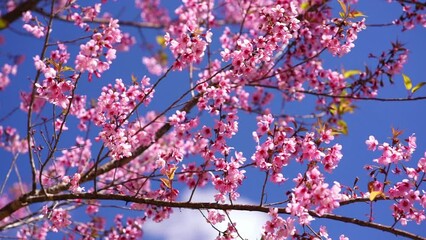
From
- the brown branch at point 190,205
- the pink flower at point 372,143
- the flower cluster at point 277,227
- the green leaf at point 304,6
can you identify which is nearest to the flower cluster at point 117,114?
the brown branch at point 190,205

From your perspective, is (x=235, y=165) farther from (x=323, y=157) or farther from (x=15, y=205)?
(x=15, y=205)

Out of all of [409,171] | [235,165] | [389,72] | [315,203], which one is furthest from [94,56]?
[389,72]

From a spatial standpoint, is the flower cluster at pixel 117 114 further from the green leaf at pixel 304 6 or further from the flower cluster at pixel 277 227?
the green leaf at pixel 304 6

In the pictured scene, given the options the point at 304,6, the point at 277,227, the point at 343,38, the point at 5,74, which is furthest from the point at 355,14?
the point at 5,74

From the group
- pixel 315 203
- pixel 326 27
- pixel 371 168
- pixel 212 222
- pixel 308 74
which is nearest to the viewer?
pixel 315 203

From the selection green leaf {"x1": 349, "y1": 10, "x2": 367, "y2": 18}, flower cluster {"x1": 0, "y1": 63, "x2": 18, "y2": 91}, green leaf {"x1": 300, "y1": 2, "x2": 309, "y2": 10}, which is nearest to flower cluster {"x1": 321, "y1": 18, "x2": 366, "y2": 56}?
green leaf {"x1": 349, "y1": 10, "x2": 367, "y2": 18}

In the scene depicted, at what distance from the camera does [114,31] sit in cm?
401

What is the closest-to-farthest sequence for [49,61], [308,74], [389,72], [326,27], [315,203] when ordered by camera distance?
[315,203] < [49,61] < [326,27] < [389,72] < [308,74]

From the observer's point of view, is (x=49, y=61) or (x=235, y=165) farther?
(x=235, y=165)

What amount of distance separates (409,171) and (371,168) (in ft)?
1.01

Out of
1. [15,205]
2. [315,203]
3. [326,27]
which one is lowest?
[315,203]

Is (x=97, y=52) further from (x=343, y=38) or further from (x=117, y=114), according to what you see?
(x=343, y=38)

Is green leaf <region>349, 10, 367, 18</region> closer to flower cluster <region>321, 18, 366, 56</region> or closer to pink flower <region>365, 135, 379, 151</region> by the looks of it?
flower cluster <region>321, 18, 366, 56</region>

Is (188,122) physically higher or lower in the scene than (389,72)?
lower
